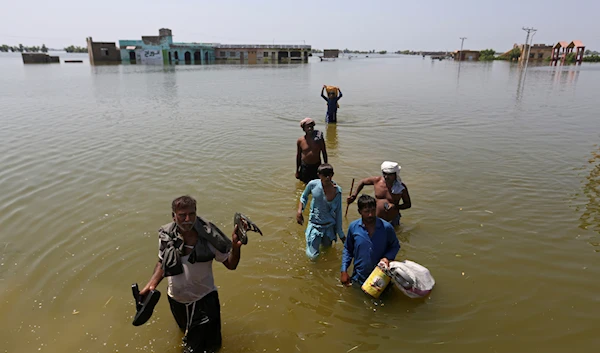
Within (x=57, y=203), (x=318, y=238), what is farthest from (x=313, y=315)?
(x=57, y=203)

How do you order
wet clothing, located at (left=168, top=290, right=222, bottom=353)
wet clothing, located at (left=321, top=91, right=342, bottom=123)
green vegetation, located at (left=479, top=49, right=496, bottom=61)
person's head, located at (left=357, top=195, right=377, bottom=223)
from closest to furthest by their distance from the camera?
wet clothing, located at (left=168, top=290, right=222, bottom=353) < person's head, located at (left=357, top=195, right=377, bottom=223) < wet clothing, located at (left=321, top=91, right=342, bottom=123) < green vegetation, located at (left=479, top=49, right=496, bottom=61)

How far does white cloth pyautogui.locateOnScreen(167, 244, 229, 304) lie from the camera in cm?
310

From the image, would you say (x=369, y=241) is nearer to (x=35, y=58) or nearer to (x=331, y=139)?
(x=331, y=139)

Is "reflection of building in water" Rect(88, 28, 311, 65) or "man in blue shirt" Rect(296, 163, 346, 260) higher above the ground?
"reflection of building in water" Rect(88, 28, 311, 65)

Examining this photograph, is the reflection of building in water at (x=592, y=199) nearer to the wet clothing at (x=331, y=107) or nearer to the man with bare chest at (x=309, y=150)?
the man with bare chest at (x=309, y=150)

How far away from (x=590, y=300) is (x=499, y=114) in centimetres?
1531

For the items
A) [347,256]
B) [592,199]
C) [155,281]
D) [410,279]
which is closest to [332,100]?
[592,199]

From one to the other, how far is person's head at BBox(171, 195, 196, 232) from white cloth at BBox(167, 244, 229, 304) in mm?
265

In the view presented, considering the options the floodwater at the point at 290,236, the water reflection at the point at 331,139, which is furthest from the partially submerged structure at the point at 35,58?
the water reflection at the point at 331,139

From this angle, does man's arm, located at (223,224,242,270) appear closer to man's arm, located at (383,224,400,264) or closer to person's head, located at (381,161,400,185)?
man's arm, located at (383,224,400,264)

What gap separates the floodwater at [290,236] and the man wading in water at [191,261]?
0.78m

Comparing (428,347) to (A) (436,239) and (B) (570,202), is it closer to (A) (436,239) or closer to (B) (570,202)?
(A) (436,239)

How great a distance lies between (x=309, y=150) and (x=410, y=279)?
3.55 metres

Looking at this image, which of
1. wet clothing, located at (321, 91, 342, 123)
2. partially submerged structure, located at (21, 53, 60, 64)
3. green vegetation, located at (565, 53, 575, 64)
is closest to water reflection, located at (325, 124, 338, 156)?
wet clothing, located at (321, 91, 342, 123)
